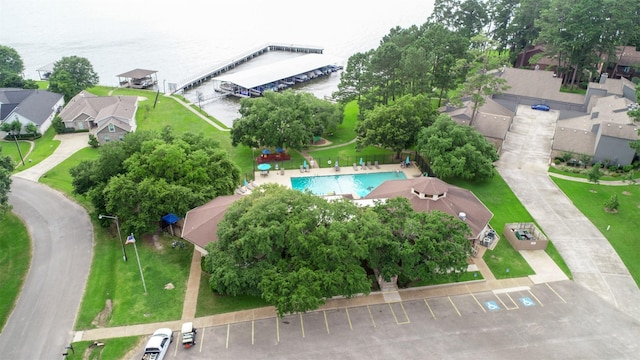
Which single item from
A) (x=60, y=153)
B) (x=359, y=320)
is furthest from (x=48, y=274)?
(x=60, y=153)

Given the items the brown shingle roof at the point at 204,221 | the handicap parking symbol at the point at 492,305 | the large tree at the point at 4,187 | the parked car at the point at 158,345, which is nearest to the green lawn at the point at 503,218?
the handicap parking symbol at the point at 492,305

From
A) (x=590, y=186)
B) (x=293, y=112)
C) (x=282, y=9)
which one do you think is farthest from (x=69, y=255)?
(x=282, y=9)

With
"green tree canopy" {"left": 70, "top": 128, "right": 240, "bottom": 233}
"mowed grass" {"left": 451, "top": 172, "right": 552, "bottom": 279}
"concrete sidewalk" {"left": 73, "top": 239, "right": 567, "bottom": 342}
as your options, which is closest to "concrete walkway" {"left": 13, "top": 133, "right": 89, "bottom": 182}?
"green tree canopy" {"left": 70, "top": 128, "right": 240, "bottom": 233}

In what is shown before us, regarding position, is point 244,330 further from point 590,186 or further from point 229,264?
point 590,186

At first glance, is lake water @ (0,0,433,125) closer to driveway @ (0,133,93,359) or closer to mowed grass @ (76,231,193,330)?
driveway @ (0,133,93,359)

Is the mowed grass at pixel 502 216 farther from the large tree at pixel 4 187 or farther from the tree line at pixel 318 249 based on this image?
the large tree at pixel 4 187

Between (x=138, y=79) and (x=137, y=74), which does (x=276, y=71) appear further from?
(x=138, y=79)
